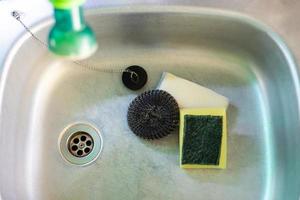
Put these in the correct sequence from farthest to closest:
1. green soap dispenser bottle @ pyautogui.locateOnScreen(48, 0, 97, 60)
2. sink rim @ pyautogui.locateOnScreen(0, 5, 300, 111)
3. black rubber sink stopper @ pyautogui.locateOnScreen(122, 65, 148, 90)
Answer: black rubber sink stopper @ pyautogui.locateOnScreen(122, 65, 148, 90) < sink rim @ pyautogui.locateOnScreen(0, 5, 300, 111) < green soap dispenser bottle @ pyautogui.locateOnScreen(48, 0, 97, 60)

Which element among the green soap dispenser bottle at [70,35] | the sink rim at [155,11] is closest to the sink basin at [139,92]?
the sink rim at [155,11]

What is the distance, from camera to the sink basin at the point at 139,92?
2.32 feet

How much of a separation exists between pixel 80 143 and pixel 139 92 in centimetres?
15

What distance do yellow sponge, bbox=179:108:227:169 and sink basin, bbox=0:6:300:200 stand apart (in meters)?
0.02

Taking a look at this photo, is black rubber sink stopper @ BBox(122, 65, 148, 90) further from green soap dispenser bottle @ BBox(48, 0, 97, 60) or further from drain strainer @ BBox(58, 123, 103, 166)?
green soap dispenser bottle @ BBox(48, 0, 97, 60)

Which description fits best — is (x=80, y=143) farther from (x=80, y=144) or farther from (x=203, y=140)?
(x=203, y=140)

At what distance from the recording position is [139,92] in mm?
790

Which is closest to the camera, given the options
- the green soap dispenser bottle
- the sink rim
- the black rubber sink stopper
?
the green soap dispenser bottle

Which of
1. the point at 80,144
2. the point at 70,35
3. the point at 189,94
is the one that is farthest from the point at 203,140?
the point at 70,35

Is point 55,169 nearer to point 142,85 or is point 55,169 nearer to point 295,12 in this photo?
Result: point 142,85

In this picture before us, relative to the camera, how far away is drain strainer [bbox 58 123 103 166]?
75 cm

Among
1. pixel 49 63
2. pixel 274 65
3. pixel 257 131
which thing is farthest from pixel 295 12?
pixel 49 63

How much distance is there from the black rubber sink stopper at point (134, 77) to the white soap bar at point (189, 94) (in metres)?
0.04

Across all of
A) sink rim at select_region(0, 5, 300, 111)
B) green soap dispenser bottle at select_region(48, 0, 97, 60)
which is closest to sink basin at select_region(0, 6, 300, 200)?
sink rim at select_region(0, 5, 300, 111)
